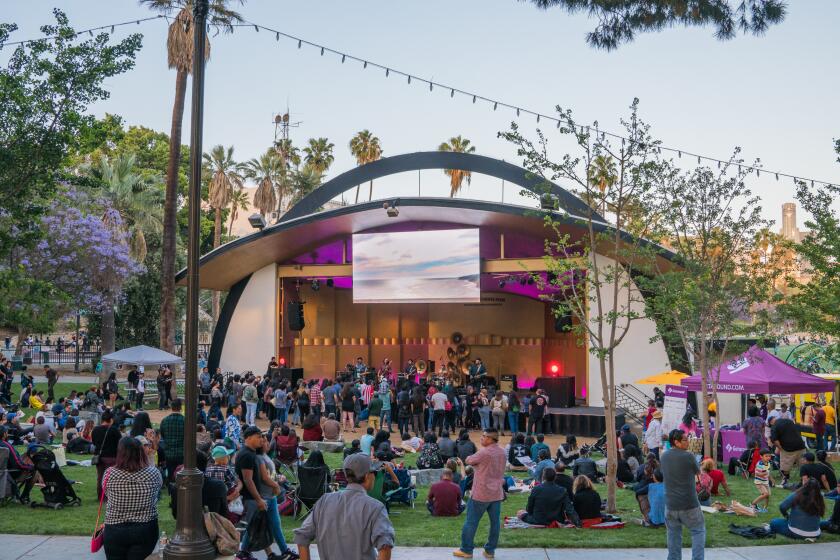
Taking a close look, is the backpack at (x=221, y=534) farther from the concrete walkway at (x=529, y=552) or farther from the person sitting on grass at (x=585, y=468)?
the person sitting on grass at (x=585, y=468)

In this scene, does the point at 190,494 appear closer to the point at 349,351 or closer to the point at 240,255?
the point at 240,255

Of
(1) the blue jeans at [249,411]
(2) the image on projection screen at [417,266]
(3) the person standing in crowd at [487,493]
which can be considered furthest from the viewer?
(2) the image on projection screen at [417,266]

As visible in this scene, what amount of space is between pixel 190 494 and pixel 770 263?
12.0 meters

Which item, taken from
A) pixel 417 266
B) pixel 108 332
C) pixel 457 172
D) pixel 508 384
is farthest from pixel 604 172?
pixel 457 172

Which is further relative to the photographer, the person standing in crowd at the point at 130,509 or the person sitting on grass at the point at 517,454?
the person sitting on grass at the point at 517,454

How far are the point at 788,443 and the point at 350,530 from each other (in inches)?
418

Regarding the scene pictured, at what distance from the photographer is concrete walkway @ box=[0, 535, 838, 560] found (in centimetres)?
807

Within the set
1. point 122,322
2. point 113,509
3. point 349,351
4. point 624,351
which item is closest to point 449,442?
point 113,509

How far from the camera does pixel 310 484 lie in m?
9.93

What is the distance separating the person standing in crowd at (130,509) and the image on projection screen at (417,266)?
775 inches

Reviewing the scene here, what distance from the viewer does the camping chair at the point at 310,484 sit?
9.86 metres

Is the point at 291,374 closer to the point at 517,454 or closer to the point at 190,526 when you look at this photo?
the point at 517,454

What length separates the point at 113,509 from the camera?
5488 millimetres

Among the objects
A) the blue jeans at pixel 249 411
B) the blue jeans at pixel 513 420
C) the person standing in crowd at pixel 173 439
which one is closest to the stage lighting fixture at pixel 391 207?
the blue jeans at pixel 249 411
